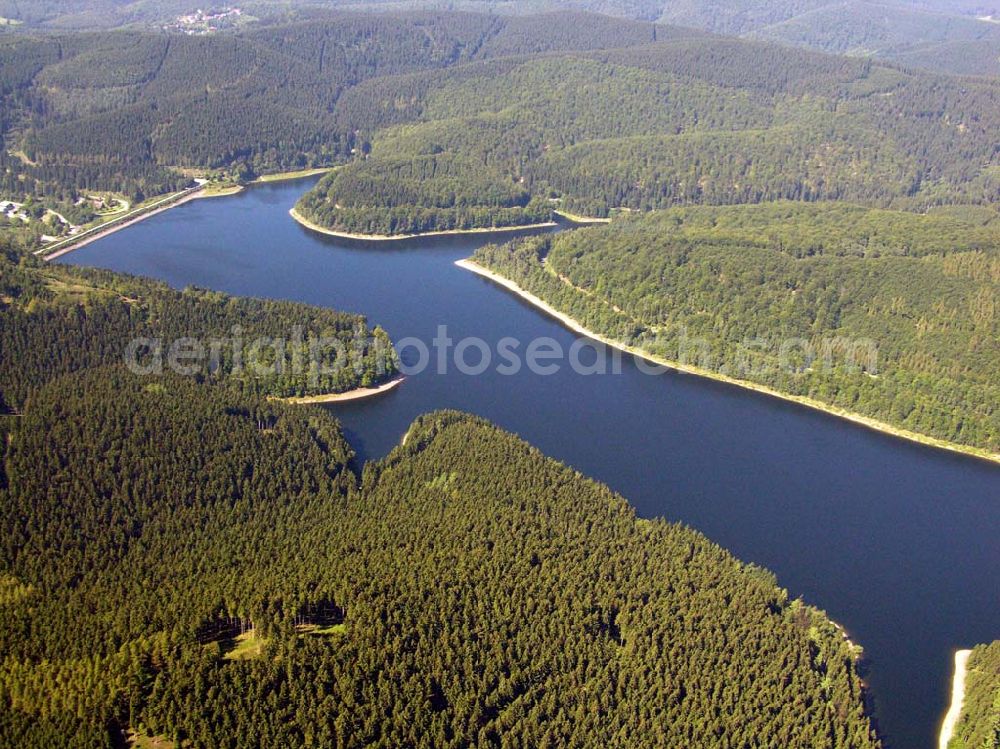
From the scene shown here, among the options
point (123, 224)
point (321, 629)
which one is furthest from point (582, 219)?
point (321, 629)

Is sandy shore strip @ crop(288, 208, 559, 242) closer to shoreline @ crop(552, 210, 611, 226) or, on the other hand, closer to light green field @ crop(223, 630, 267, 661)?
shoreline @ crop(552, 210, 611, 226)

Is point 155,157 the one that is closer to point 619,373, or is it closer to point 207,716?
point 619,373

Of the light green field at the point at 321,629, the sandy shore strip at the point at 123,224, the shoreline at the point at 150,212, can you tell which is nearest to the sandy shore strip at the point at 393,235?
the shoreline at the point at 150,212

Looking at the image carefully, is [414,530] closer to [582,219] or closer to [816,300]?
[816,300]

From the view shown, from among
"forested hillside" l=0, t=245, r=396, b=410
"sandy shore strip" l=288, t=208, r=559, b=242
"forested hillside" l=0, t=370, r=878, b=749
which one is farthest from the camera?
"sandy shore strip" l=288, t=208, r=559, b=242

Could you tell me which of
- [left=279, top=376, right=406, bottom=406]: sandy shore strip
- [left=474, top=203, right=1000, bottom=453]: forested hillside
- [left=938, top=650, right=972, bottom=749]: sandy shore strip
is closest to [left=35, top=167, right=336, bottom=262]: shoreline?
[left=279, top=376, right=406, bottom=406]: sandy shore strip

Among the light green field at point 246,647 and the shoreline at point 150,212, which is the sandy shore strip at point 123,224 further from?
the light green field at point 246,647
